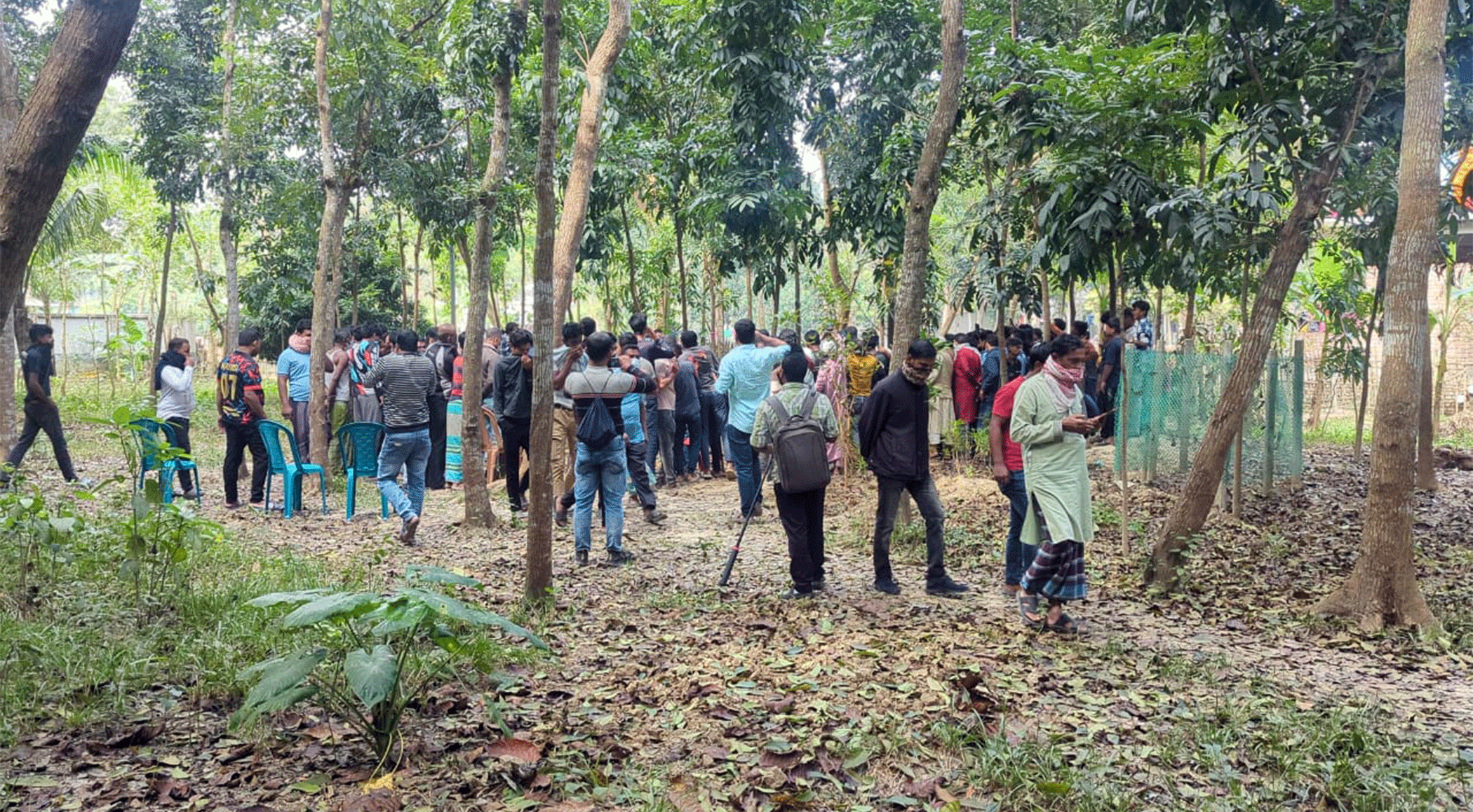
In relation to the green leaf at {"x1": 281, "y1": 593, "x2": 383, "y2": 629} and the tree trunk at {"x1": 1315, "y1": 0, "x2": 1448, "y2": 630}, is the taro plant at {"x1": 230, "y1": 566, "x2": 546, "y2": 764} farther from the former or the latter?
the tree trunk at {"x1": 1315, "y1": 0, "x2": 1448, "y2": 630}

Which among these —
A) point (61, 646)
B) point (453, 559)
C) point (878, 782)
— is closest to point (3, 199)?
point (61, 646)

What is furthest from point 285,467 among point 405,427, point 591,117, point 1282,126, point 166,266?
point 166,266

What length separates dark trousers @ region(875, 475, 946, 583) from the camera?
6.79 m

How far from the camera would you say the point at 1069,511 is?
5750 millimetres

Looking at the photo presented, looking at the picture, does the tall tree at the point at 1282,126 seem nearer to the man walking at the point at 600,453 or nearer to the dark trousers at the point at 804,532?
the dark trousers at the point at 804,532

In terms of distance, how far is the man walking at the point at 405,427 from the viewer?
8430 mm

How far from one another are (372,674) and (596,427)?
3.89 metres

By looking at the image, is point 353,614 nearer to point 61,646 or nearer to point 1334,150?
point 61,646

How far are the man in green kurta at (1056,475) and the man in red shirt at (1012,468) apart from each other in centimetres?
13

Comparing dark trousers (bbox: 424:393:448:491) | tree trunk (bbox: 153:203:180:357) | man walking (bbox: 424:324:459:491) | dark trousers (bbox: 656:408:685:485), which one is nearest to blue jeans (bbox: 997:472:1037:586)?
dark trousers (bbox: 656:408:685:485)

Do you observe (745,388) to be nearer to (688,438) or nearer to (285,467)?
(688,438)

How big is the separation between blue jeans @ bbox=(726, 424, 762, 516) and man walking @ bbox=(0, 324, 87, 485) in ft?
22.5

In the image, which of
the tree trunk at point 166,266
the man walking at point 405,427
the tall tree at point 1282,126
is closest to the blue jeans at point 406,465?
the man walking at point 405,427

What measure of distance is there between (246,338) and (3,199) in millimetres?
6673
